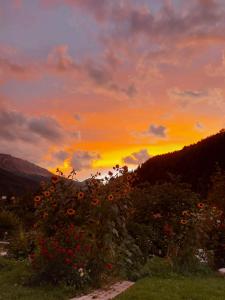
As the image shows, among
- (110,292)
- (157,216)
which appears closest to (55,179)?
(110,292)

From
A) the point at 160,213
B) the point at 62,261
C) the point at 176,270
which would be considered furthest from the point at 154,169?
the point at 62,261

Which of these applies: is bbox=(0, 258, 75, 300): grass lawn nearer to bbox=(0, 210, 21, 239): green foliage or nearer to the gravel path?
the gravel path

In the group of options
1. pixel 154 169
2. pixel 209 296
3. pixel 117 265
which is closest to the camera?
pixel 209 296

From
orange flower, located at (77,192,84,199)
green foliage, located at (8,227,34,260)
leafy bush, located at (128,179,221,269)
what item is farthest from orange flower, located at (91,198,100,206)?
green foliage, located at (8,227,34,260)

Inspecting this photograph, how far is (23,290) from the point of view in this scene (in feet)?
30.7

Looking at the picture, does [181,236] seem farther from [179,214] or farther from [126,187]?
[126,187]

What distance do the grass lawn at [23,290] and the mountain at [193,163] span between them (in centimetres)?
1416

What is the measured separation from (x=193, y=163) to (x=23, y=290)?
17413 mm

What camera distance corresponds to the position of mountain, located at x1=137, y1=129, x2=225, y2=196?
2498 centimetres

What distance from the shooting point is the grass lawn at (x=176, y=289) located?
9.14 metres

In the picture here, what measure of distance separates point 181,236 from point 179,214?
71 centimetres

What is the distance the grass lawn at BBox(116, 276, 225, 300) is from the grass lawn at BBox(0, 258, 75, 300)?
1.01 metres

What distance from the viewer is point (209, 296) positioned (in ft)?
30.6

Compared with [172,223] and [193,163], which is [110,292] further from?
[193,163]
